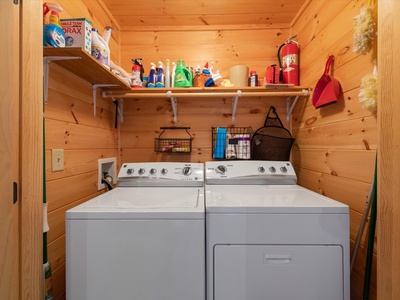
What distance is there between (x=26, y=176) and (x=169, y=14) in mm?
1705

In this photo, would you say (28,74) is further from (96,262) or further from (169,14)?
(169,14)

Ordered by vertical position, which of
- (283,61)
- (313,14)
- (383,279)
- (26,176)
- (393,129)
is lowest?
(383,279)

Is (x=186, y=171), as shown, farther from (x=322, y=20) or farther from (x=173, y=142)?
(x=322, y=20)

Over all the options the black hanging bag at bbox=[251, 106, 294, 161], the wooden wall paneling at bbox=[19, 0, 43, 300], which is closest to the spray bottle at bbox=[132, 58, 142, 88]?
the wooden wall paneling at bbox=[19, 0, 43, 300]

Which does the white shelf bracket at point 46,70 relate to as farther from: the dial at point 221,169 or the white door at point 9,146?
the dial at point 221,169

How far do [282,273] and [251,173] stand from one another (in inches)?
28.8

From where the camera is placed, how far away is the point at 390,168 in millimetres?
765

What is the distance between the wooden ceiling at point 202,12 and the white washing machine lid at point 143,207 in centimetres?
155

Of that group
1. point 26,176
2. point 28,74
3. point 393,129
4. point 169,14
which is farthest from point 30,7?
point 393,129

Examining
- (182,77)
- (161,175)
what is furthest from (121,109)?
(161,175)

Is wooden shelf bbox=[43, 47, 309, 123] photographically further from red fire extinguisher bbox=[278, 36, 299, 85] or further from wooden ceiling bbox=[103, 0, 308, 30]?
wooden ceiling bbox=[103, 0, 308, 30]

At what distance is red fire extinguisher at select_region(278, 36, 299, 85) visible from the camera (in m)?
1.72

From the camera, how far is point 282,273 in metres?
0.92

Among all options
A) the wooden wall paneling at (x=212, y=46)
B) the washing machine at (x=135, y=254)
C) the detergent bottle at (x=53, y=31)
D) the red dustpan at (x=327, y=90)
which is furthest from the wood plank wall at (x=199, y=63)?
the washing machine at (x=135, y=254)
